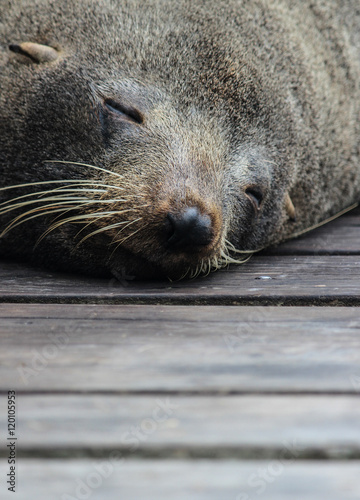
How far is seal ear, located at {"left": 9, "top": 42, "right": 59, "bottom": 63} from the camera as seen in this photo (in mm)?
3068

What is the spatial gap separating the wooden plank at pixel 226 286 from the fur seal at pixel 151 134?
4.2 inches

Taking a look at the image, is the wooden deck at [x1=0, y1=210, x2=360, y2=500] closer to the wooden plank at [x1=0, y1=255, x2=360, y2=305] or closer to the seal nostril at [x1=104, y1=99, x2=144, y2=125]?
the wooden plank at [x1=0, y1=255, x2=360, y2=305]

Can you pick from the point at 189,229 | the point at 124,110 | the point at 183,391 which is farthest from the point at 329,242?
the point at 183,391

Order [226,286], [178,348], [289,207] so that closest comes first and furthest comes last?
[178,348], [226,286], [289,207]

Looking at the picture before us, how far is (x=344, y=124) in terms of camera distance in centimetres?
404

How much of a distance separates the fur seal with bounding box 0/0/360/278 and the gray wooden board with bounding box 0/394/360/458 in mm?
1102

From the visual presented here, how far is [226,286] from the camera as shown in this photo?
106 inches

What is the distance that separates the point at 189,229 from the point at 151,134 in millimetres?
580

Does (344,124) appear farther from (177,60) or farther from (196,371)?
(196,371)

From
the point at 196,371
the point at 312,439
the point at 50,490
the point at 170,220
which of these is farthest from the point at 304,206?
the point at 50,490

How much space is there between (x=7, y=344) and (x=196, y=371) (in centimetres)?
62

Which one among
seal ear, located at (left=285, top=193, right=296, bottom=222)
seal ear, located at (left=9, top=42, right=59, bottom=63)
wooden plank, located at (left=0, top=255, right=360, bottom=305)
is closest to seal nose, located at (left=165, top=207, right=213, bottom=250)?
wooden plank, located at (left=0, top=255, right=360, bottom=305)

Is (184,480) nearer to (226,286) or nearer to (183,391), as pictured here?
(183,391)

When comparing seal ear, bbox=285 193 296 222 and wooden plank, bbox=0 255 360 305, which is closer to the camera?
wooden plank, bbox=0 255 360 305
